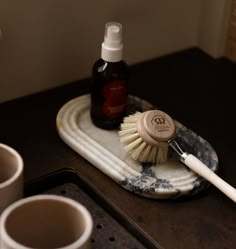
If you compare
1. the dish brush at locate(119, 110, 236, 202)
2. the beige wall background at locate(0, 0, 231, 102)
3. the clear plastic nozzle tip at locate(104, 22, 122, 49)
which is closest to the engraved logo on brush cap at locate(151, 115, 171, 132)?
the dish brush at locate(119, 110, 236, 202)

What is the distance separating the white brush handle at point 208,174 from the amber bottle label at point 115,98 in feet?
0.38

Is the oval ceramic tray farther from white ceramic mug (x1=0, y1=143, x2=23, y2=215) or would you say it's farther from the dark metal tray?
white ceramic mug (x1=0, y1=143, x2=23, y2=215)

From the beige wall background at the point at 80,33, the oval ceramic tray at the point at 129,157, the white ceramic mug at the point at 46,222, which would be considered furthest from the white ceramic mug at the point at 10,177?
the beige wall background at the point at 80,33

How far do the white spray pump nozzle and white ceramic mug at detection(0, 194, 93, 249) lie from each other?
0.23 meters

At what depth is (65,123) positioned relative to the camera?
2.51 feet

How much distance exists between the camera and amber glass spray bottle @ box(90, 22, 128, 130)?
0.70 m

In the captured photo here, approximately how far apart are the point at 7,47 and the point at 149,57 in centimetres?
27

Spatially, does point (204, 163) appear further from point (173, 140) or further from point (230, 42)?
point (230, 42)

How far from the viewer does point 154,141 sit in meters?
0.68

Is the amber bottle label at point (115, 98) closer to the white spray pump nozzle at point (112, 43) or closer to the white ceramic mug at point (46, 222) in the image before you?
the white spray pump nozzle at point (112, 43)

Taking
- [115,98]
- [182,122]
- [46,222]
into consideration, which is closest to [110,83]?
[115,98]

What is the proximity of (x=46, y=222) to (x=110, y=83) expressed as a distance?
9.4 inches

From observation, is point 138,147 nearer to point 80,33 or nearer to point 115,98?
point 115,98

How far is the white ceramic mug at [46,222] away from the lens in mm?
527
